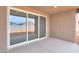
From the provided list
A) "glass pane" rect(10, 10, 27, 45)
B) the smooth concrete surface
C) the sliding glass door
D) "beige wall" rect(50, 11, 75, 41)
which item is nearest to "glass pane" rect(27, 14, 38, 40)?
the sliding glass door

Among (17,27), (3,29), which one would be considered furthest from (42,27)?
(3,29)

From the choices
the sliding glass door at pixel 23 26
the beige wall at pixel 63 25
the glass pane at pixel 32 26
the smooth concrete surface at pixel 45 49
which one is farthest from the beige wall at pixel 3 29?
the beige wall at pixel 63 25

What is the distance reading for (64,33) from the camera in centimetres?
1024

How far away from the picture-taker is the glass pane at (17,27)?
21.2 feet

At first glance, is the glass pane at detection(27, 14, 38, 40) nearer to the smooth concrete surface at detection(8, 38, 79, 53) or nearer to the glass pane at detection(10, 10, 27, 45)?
the glass pane at detection(10, 10, 27, 45)

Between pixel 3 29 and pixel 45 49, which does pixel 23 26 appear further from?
pixel 45 49

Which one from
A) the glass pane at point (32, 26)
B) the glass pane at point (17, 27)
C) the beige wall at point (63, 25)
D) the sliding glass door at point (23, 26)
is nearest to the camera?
the glass pane at point (17, 27)

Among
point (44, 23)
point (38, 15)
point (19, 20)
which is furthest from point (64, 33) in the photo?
point (19, 20)

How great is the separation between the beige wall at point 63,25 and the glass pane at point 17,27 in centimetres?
415

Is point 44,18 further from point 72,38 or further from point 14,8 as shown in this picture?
point 14,8

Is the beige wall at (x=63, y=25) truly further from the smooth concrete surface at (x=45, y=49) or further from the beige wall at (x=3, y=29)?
the beige wall at (x=3, y=29)

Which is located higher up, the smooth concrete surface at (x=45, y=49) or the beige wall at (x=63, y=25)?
the beige wall at (x=63, y=25)

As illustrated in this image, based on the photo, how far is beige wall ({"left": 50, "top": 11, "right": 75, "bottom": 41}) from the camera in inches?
365
